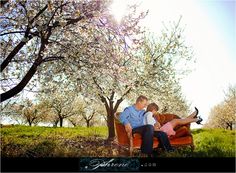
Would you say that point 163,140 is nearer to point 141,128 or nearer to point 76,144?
point 141,128

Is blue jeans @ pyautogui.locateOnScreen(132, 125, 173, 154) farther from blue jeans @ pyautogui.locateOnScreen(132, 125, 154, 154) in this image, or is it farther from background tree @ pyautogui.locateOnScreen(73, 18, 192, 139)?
background tree @ pyautogui.locateOnScreen(73, 18, 192, 139)

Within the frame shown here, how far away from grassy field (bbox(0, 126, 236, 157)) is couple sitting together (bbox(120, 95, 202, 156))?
0.91 feet

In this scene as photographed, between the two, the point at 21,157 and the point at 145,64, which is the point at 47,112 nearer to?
the point at 145,64

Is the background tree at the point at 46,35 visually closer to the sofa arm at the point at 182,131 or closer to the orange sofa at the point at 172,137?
the orange sofa at the point at 172,137

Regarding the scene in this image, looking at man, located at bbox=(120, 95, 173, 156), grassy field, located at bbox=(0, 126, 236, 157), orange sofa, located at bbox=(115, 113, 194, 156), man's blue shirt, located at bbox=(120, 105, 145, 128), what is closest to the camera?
grassy field, located at bbox=(0, 126, 236, 157)

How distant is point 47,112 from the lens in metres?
14.1

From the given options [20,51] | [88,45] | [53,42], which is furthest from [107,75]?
[20,51]

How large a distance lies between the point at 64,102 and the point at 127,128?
3.54 m

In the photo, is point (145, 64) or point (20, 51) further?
point (145, 64)

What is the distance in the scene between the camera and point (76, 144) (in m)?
10.6

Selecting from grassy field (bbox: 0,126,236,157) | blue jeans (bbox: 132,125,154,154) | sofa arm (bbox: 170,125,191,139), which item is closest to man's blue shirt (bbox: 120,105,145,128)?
blue jeans (bbox: 132,125,154,154)

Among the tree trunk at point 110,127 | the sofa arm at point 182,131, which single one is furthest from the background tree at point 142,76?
the sofa arm at point 182,131

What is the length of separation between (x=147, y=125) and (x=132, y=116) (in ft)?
1.45

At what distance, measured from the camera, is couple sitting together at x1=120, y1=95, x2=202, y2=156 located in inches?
385
